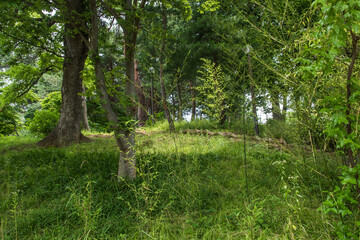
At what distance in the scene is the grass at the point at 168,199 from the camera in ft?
6.37

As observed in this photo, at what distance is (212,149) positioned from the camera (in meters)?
4.54

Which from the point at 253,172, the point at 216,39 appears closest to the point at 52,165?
the point at 253,172

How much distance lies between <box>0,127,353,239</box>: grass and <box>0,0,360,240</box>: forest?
0.02m

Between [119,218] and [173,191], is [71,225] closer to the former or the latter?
[119,218]

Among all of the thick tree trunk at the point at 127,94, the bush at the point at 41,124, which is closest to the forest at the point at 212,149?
the thick tree trunk at the point at 127,94

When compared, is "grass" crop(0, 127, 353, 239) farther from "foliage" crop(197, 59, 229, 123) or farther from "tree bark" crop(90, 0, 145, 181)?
"foliage" crop(197, 59, 229, 123)

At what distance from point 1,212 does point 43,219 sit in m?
0.74

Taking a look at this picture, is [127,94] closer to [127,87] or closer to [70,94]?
[127,87]

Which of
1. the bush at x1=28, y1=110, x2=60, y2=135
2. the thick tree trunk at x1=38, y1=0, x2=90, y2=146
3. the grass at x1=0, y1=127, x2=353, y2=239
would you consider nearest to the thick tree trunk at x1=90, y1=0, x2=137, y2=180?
the grass at x1=0, y1=127, x2=353, y2=239

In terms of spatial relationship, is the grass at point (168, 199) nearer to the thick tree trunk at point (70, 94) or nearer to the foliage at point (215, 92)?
the foliage at point (215, 92)

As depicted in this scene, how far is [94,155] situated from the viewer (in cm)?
433

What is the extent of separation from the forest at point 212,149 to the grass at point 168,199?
0.02m

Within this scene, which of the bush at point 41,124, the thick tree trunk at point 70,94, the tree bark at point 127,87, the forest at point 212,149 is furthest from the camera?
the bush at point 41,124

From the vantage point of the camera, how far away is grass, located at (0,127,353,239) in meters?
1.94
